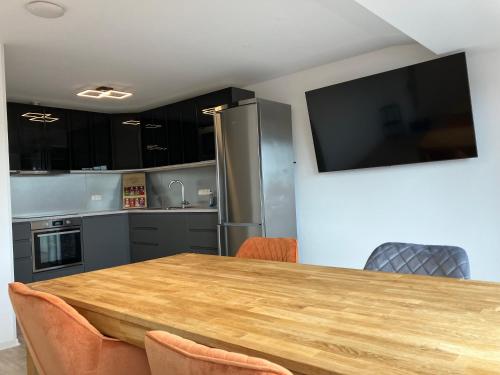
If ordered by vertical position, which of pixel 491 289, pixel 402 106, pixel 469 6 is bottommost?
pixel 491 289

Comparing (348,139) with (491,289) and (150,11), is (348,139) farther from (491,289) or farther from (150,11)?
(491,289)

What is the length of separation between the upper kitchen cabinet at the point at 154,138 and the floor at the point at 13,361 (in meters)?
2.94

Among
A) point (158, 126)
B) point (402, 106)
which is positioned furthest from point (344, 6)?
point (158, 126)

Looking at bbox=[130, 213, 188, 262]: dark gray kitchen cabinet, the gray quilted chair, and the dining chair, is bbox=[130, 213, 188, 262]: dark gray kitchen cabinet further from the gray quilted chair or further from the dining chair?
the dining chair

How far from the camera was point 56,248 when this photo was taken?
493 cm

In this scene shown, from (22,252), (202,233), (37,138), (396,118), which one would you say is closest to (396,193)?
(396,118)

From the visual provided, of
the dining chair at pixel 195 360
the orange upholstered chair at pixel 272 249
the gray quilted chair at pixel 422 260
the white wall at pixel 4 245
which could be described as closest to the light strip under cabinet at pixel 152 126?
the white wall at pixel 4 245

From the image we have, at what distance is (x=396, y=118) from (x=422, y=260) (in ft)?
6.58

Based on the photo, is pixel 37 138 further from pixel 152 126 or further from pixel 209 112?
pixel 209 112

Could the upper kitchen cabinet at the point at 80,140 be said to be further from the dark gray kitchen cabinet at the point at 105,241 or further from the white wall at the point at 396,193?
the white wall at the point at 396,193

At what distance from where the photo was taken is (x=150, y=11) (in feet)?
9.07

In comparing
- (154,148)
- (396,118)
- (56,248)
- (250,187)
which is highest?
(154,148)

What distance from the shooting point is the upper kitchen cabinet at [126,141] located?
5.88m

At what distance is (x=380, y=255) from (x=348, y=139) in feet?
6.96
